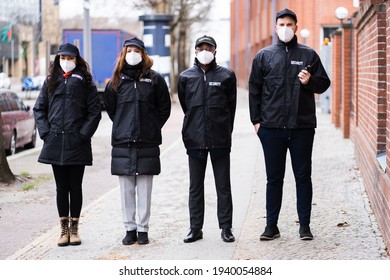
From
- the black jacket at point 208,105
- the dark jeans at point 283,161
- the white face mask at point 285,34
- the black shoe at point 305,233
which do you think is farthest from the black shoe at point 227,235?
the white face mask at point 285,34

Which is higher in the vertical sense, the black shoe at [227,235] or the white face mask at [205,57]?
the white face mask at [205,57]

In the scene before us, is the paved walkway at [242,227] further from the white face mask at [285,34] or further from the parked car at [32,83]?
the parked car at [32,83]

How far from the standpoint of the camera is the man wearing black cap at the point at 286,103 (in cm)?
795

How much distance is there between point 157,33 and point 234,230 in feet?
96.0

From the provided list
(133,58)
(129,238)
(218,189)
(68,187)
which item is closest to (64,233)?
(68,187)

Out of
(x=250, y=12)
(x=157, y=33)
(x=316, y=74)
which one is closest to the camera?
(x=316, y=74)

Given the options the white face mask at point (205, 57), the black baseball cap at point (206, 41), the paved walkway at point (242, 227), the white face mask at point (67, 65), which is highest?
the black baseball cap at point (206, 41)

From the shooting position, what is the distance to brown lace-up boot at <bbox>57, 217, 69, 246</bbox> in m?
8.31

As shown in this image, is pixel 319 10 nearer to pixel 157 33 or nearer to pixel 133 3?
pixel 157 33

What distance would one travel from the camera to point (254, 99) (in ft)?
26.7

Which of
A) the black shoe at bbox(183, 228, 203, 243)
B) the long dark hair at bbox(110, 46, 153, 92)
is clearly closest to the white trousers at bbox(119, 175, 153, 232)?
the black shoe at bbox(183, 228, 203, 243)

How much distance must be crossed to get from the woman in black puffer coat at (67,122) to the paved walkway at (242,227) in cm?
54

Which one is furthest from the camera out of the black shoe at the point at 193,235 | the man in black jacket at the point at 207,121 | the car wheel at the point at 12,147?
the car wheel at the point at 12,147
